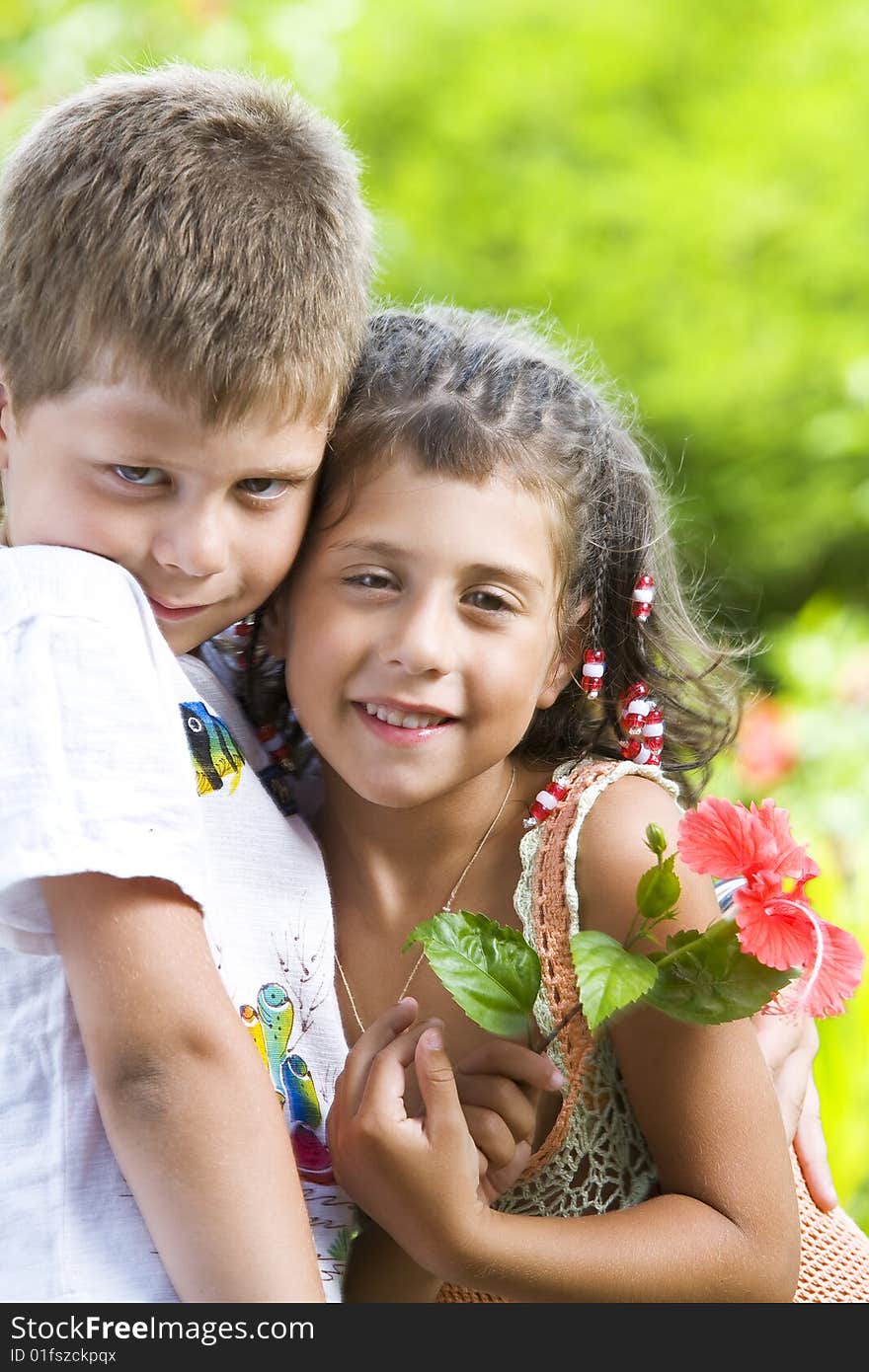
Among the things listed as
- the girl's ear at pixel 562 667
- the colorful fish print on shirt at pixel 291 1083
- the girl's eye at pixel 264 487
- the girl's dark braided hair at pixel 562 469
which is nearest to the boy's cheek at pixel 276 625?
the girl's dark braided hair at pixel 562 469

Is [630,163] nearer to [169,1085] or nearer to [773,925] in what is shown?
[773,925]

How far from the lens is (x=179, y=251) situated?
59.6 inches

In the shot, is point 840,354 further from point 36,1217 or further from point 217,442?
point 36,1217

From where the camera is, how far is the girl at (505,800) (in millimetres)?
1633

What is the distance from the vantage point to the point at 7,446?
5.42 ft

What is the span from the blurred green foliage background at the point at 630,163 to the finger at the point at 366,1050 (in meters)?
3.42

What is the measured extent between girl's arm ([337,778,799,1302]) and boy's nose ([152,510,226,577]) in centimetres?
58

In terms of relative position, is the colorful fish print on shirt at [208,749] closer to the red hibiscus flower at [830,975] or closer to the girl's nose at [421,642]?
the girl's nose at [421,642]

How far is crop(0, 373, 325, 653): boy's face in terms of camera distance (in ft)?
4.99

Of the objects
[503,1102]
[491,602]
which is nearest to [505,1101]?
[503,1102]

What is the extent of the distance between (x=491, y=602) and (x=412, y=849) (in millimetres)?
383

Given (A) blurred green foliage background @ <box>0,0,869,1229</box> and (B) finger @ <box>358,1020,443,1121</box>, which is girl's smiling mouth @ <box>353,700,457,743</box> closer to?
(B) finger @ <box>358,1020,443,1121</box>

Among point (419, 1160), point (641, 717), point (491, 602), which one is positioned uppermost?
point (491, 602)

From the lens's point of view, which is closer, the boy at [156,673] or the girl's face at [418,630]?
the boy at [156,673]
